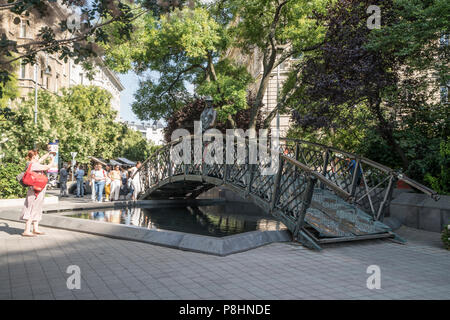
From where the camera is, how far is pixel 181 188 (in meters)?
16.9

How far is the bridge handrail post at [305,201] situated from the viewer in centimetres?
829

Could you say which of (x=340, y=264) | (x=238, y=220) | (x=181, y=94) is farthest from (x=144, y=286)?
(x=181, y=94)

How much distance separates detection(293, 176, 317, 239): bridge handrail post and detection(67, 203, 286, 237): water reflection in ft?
8.19

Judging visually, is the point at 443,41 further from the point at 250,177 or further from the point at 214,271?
the point at 214,271

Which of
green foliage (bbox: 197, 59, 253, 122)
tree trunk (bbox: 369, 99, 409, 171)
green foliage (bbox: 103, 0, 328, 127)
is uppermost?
green foliage (bbox: 103, 0, 328, 127)

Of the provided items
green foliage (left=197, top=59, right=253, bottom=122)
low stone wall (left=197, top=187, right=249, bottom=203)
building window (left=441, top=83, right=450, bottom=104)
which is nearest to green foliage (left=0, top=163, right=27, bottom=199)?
green foliage (left=197, top=59, right=253, bottom=122)

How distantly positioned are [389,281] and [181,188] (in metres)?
11.9

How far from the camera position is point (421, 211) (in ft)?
36.0

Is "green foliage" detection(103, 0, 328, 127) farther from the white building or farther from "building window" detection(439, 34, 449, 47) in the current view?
the white building

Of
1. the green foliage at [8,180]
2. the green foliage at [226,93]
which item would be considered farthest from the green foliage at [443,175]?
the green foliage at [8,180]

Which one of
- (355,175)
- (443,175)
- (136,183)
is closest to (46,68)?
(355,175)

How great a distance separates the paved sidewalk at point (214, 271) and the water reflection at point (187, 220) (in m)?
3.00

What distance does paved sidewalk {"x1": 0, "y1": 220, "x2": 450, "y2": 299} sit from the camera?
16.7ft
